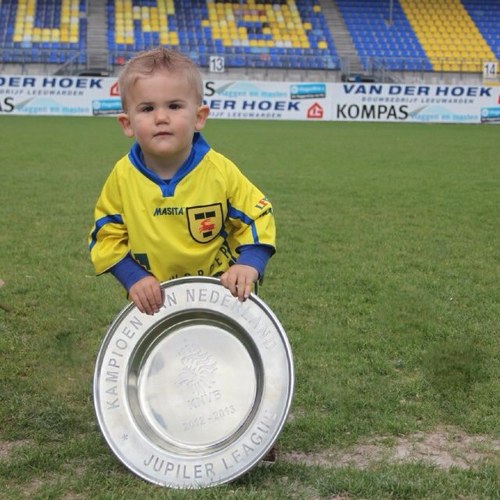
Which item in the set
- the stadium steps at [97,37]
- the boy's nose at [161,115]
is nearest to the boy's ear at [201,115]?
the boy's nose at [161,115]

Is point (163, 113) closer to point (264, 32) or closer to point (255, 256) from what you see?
point (255, 256)

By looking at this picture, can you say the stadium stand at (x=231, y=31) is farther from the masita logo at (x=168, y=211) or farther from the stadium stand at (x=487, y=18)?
the masita logo at (x=168, y=211)

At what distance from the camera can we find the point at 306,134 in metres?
21.8

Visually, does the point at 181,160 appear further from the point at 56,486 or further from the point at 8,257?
the point at 8,257

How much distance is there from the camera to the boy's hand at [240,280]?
9.04 feet

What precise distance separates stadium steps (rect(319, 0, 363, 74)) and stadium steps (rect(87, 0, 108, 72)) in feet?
34.3

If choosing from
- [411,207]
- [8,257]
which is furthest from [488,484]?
[411,207]

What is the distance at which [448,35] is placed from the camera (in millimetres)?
38125

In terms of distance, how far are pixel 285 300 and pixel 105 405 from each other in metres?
2.66

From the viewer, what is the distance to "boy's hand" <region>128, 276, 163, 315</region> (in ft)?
9.27

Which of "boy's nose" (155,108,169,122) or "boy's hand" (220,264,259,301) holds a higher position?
"boy's nose" (155,108,169,122)

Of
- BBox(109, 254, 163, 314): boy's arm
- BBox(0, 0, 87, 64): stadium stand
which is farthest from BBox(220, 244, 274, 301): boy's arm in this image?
BBox(0, 0, 87, 64): stadium stand

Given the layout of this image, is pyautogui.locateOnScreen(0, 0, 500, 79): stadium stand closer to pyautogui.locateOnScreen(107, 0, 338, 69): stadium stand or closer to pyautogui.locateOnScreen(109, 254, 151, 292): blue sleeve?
pyautogui.locateOnScreen(107, 0, 338, 69): stadium stand

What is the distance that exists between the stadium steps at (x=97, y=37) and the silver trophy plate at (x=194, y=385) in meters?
31.0
